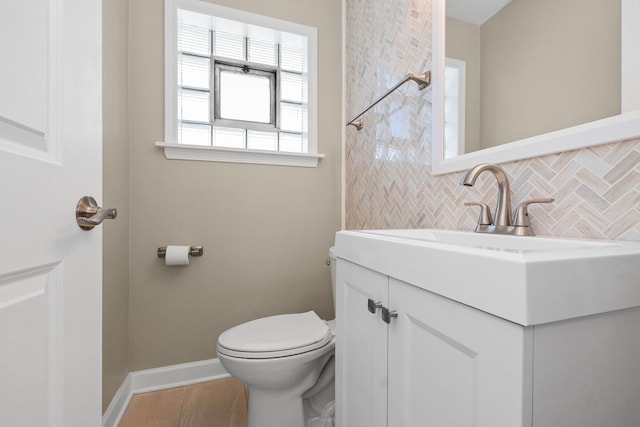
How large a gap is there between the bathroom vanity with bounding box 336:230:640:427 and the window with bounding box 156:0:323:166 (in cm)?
138

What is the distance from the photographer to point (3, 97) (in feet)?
1.18

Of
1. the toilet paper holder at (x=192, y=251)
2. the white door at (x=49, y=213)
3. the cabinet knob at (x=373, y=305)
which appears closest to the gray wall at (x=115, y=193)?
the toilet paper holder at (x=192, y=251)

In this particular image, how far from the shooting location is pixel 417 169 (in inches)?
45.8

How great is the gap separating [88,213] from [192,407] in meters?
1.25

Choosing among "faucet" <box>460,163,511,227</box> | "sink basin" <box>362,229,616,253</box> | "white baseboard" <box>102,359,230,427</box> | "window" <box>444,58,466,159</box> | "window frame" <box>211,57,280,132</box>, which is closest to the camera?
"sink basin" <box>362,229,616,253</box>

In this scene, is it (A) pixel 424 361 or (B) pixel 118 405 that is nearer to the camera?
(A) pixel 424 361

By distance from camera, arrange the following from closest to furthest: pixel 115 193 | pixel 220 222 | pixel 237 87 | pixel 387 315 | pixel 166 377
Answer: pixel 387 315
pixel 115 193
pixel 166 377
pixel 220 222
pixel 237 87

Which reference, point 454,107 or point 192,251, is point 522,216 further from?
point 192,251

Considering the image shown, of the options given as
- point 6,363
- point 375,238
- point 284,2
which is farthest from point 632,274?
point 284,2

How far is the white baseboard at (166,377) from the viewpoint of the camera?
4.51ft

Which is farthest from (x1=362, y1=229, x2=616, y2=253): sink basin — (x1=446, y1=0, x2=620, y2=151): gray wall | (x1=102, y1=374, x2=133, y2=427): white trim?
(x1=102, y1=374, x2=133, y2=427): white trim

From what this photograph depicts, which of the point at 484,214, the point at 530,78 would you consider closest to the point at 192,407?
the point at 484,214

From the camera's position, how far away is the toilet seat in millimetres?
1034

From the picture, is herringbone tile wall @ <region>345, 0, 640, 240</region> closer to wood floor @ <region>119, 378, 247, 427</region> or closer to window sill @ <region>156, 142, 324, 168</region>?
window sill @ <region>156, 142, 324, 168</region>
